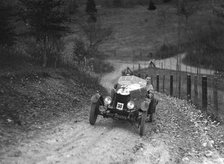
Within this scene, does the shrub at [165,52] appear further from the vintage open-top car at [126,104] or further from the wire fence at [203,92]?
the vintage open-top car at [126,104]

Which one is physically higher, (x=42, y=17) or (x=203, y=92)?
(x=42, y=17)

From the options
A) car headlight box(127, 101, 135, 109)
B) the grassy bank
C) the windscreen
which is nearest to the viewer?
the grassy bank

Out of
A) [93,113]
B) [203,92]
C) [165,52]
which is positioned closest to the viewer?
[93,113]

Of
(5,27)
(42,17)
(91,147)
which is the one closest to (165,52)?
(42,17)

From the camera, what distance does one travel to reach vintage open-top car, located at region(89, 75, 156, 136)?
12.4 m

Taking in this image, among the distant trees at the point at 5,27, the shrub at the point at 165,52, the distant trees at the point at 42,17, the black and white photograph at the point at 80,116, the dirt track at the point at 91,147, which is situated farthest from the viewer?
the shrub at the point at 165,52

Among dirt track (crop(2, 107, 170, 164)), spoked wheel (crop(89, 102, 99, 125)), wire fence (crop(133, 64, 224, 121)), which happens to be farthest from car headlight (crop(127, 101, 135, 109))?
wire fence (crop(133, 64, 224, 121))

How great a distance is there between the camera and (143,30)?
3162 inches

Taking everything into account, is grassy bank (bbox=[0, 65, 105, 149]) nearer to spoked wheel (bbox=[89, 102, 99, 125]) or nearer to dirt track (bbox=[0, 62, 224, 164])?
dirt track (bbox=[0, 62, 224, 164])

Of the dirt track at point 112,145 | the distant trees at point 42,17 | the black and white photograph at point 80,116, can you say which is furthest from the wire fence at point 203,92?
the distant trees at point 42,17

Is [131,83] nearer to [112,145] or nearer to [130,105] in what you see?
[130,105]

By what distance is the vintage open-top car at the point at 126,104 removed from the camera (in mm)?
12383

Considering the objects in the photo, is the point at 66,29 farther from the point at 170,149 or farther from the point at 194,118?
the point at 170,149

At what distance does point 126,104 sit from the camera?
41.8 feet
